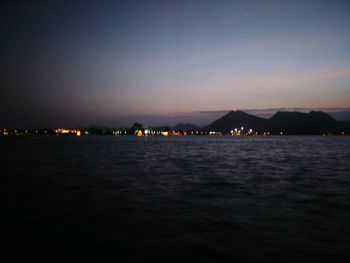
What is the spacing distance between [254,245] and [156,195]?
9253 millimetres

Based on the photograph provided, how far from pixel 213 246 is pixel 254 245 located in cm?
126

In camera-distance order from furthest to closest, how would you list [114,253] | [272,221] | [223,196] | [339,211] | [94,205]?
[223,196] → [94,205] → [339,211] → [272,221] → [114,253]

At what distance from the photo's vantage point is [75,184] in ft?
73.6

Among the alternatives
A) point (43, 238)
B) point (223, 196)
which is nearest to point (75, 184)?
point (223, 196)

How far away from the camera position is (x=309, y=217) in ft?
42.4

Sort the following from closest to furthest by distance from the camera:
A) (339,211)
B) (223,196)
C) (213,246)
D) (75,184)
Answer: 1. (213,246)
2. (339,211)
3. (223,196)
4. (75,184)

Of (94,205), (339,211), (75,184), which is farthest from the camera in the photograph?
(75,184)

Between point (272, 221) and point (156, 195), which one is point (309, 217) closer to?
point (272, 221)

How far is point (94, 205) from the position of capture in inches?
604

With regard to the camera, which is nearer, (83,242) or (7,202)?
(83,242)

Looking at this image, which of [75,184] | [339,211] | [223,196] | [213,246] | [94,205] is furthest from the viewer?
[75,184]

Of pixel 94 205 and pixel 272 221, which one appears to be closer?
pixel 272 221

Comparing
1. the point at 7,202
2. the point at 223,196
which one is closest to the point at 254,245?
the point at 223,196

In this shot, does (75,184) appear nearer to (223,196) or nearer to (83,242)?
(223,196)
